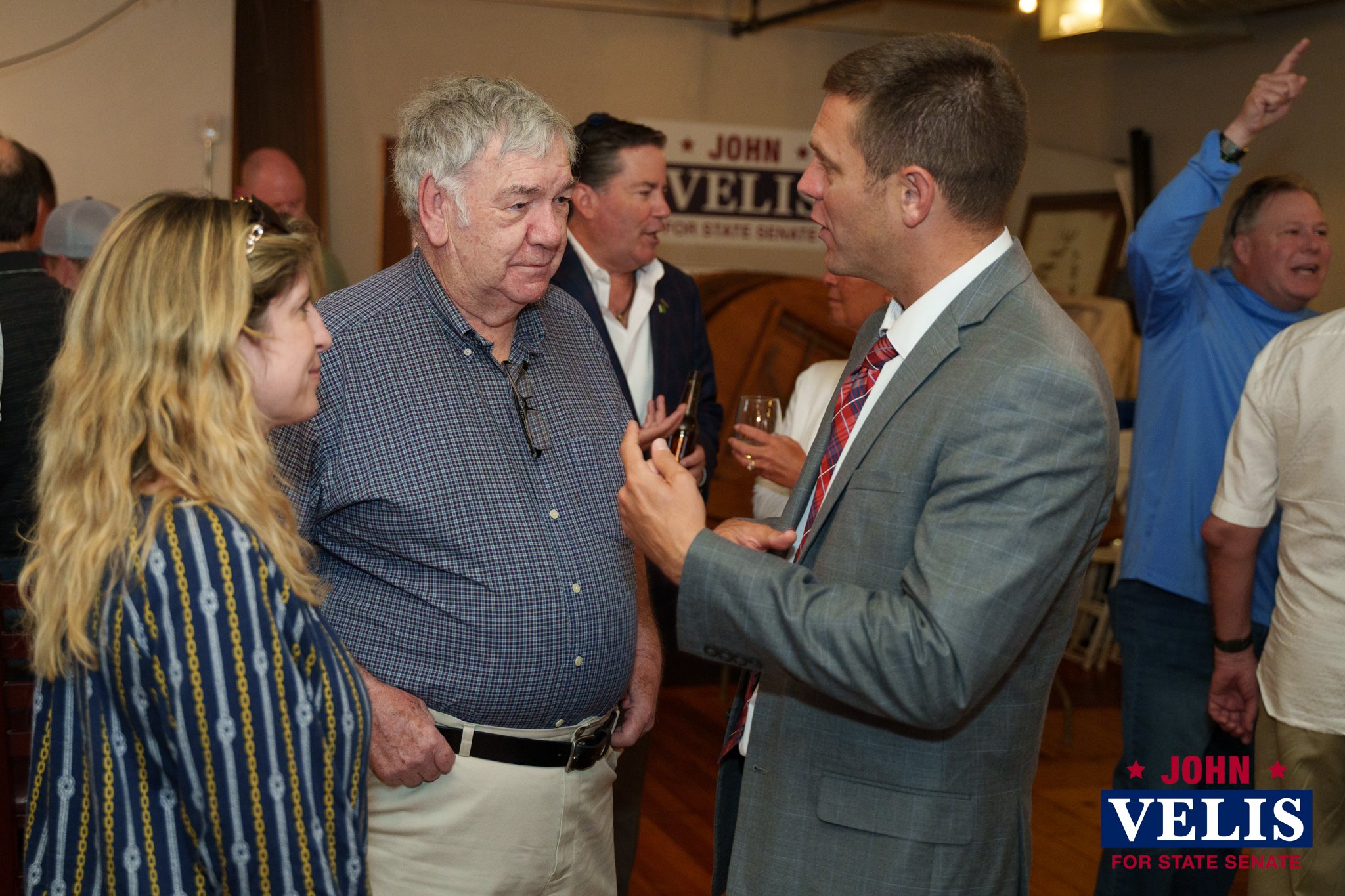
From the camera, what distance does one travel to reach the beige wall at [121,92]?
5727 millimetres

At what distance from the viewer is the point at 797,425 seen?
334 centimetres

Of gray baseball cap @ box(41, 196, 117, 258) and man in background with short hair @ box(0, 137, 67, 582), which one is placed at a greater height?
gray baseball cap @ box(41, 196, 117, 258)

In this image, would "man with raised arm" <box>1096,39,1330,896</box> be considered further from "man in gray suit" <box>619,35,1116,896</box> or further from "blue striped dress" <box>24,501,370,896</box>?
"blue striped dress" <box>24,501,370,896</box>

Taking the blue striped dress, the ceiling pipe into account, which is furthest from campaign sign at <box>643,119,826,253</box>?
the blue striped dress

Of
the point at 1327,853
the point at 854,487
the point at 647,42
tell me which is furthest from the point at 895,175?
the point at 647,42

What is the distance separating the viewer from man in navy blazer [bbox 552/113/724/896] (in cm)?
351

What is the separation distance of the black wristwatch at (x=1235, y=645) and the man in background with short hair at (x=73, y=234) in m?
3.56

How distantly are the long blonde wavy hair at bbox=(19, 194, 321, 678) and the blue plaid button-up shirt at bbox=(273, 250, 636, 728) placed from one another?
0.50m

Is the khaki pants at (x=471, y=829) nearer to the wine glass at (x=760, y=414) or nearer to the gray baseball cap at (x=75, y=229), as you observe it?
the wine glass at (x=760, y=414)

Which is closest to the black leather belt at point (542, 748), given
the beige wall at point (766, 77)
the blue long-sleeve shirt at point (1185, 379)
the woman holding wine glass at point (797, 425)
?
the woman holding wine glass at point (797, 425)

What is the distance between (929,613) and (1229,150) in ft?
7.60

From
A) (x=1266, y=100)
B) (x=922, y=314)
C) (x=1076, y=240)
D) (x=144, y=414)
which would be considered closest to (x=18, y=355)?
(x=144, y=414)

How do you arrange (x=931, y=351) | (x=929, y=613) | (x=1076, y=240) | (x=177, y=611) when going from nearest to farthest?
(x=177, y=611) < (x=929, y=613) < (x=931, y=351) < (x=1076, y=240)

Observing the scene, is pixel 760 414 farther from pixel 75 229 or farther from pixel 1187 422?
pixel 75 229
